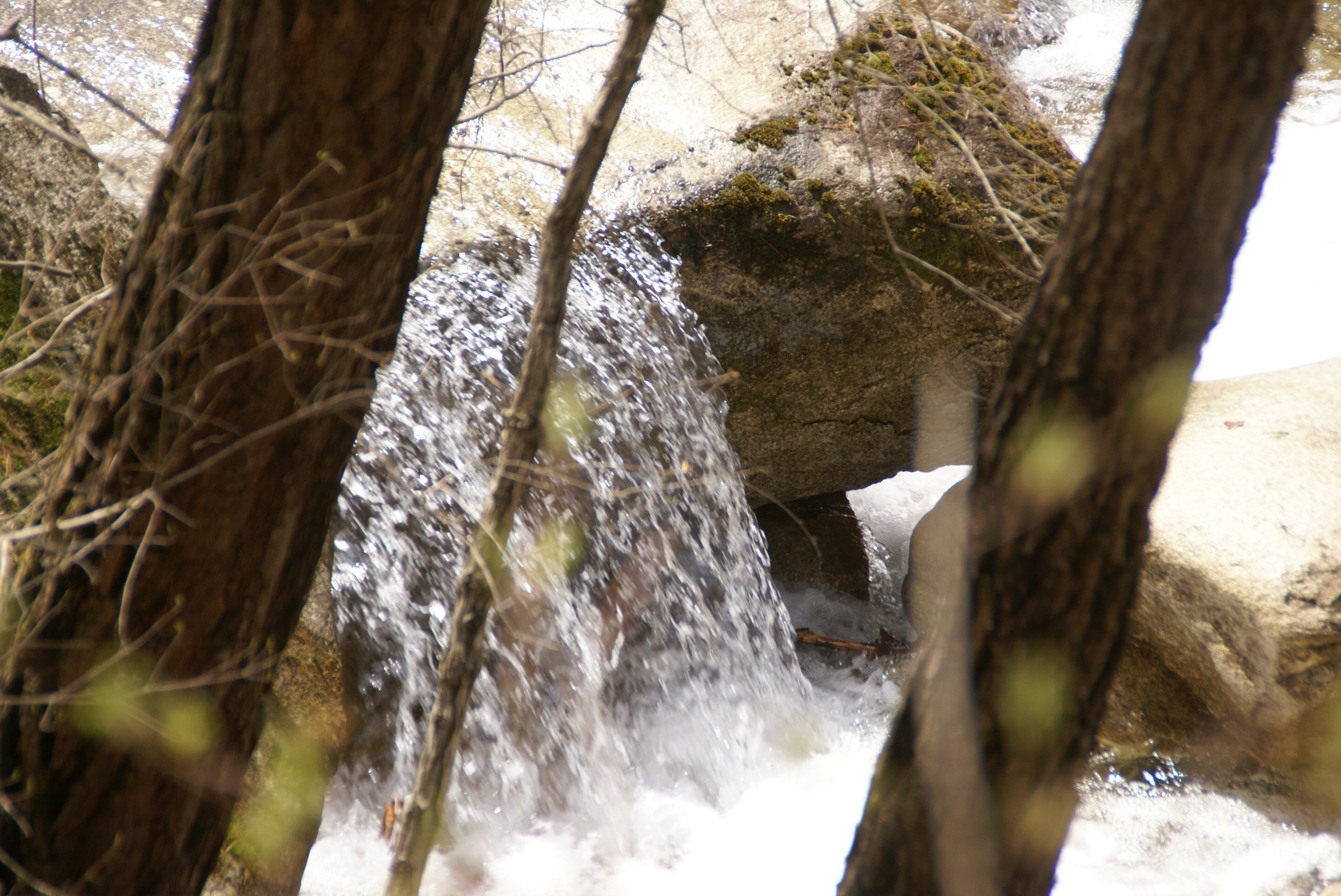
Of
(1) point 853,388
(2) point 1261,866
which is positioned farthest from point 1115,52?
(2) point 1261,866

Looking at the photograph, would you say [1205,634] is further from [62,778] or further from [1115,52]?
[1115,52]

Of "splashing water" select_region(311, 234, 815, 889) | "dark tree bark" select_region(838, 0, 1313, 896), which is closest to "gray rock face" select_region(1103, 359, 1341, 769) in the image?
"splashing water" select_region(311, 234, 815, 889)

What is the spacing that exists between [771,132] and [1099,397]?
12.0 feet

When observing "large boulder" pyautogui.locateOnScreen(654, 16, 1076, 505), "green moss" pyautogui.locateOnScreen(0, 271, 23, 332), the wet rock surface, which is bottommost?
the wet rock surface

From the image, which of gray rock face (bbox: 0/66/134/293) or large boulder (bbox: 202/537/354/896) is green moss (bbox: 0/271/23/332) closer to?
gray rock face (bbox: 0/66/134/293)

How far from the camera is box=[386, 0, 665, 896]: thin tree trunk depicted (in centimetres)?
214

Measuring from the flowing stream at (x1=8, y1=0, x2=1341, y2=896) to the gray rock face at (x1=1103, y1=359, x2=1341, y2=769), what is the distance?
327 mm

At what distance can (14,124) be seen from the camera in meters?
3.03

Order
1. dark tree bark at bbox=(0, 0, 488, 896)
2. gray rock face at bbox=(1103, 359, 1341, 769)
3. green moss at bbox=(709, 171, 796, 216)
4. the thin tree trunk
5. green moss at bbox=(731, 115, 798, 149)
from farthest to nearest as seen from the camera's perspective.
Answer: green moss at bbox=(731, 115, 798, 149), green moss at bbox=(709, 171, 796, 216), gray rock face at bbox=(1103, 359, 1341, 769), the thin tree trunk, dark tree bark at bbox=(0, 0, 488, 896)

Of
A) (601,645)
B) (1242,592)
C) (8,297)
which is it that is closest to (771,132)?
(601,645)

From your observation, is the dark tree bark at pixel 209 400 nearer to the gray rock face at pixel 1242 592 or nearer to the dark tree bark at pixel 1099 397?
the dark tree bark at pixel 1099 397

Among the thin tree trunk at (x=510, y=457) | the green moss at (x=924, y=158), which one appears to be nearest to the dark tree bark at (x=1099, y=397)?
the thin tree trunk at (x=510, y=457)

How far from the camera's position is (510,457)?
2.23 meters

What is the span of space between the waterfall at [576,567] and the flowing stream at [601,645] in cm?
1
